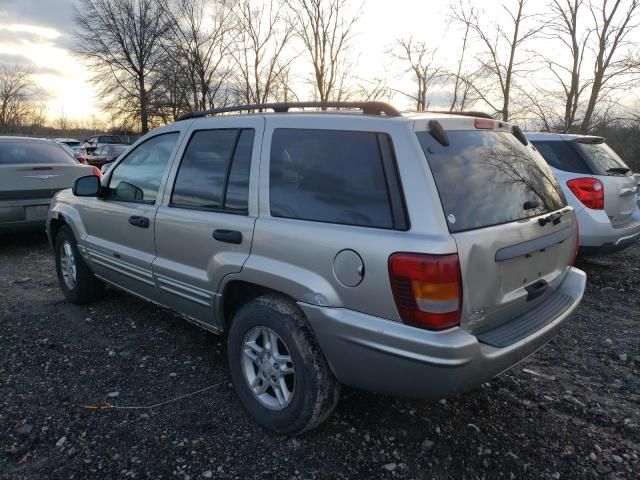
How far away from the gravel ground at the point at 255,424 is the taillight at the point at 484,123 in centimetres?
171

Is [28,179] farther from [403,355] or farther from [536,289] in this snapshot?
[536,289]

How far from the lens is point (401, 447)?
2.56m

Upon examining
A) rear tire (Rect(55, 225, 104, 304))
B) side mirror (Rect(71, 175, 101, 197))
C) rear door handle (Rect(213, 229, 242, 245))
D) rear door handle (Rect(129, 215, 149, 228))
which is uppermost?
side mirror (Rect(71, 175, 101, 197))

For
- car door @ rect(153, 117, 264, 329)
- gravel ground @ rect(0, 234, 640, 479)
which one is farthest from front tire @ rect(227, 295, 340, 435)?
car door @ rect(153, 117, 264, 329)

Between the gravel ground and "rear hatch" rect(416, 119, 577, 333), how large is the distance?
77 cm

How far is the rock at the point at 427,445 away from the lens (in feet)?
8.36

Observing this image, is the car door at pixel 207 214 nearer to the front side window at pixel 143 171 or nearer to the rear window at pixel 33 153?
the front side window at pixel 143 171

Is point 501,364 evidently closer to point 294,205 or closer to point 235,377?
point 294,205

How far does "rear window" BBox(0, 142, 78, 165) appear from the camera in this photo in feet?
21.9

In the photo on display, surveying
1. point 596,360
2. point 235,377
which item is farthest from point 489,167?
point 596,360

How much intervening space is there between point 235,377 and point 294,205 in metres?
1.14

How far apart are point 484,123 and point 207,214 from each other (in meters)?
1.74

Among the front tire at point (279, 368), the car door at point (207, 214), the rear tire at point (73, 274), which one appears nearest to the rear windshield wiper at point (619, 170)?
the car door at point (207, 214)

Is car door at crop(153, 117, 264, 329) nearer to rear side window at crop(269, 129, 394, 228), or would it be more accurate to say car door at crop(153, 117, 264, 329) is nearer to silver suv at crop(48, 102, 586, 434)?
silver suv at crop(48, 102, 586, 434)
